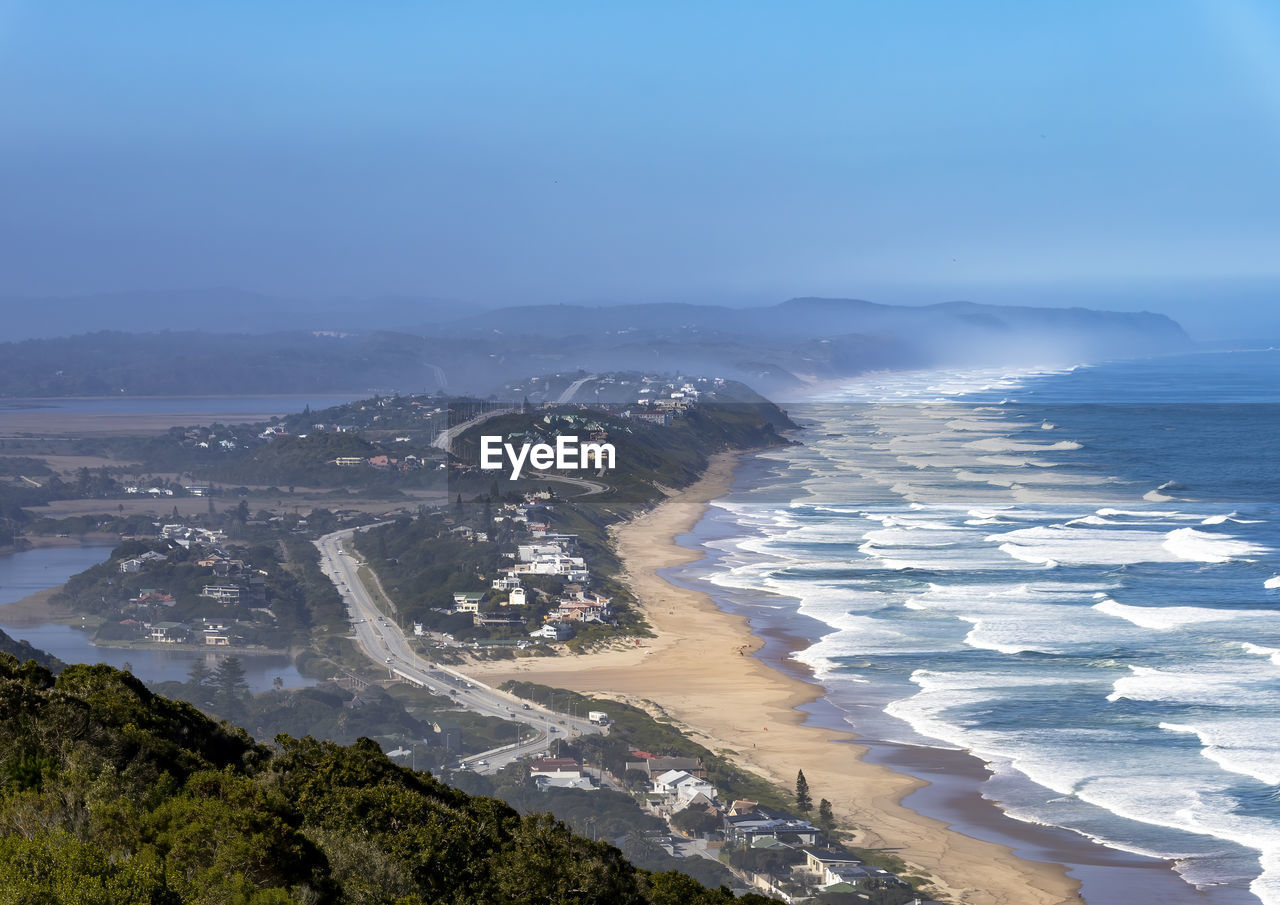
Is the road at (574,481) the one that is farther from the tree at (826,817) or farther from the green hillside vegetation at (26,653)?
the tree at (826,817)

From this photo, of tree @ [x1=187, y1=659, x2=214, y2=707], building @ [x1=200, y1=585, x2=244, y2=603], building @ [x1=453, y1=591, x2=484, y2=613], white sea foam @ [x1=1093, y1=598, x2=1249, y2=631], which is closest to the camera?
tree @ [x1=187, y1=659, x2=214, y2=707]

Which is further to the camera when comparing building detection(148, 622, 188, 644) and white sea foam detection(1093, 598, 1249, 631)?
building detection(148, 622, 188, 644)

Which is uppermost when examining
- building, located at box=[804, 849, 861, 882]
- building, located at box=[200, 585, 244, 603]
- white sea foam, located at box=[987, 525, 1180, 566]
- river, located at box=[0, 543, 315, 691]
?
white sea foam, located at box=[987, 525, 1180, 566]

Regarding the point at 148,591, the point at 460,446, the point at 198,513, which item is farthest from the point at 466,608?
the point at 460,446

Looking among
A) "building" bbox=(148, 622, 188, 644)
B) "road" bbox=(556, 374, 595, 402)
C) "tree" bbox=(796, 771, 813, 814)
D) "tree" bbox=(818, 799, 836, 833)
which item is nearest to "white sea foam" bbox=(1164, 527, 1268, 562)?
"tree" bbox=(796, 771, 813, 814)

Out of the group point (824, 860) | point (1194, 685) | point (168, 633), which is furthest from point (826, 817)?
point (168, 633)

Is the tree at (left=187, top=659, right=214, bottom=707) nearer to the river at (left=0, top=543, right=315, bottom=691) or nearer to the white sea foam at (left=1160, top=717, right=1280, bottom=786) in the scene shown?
the river at (left=0, top=543, right=315, bottom=691)

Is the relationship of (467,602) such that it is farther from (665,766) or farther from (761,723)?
(665,766)
